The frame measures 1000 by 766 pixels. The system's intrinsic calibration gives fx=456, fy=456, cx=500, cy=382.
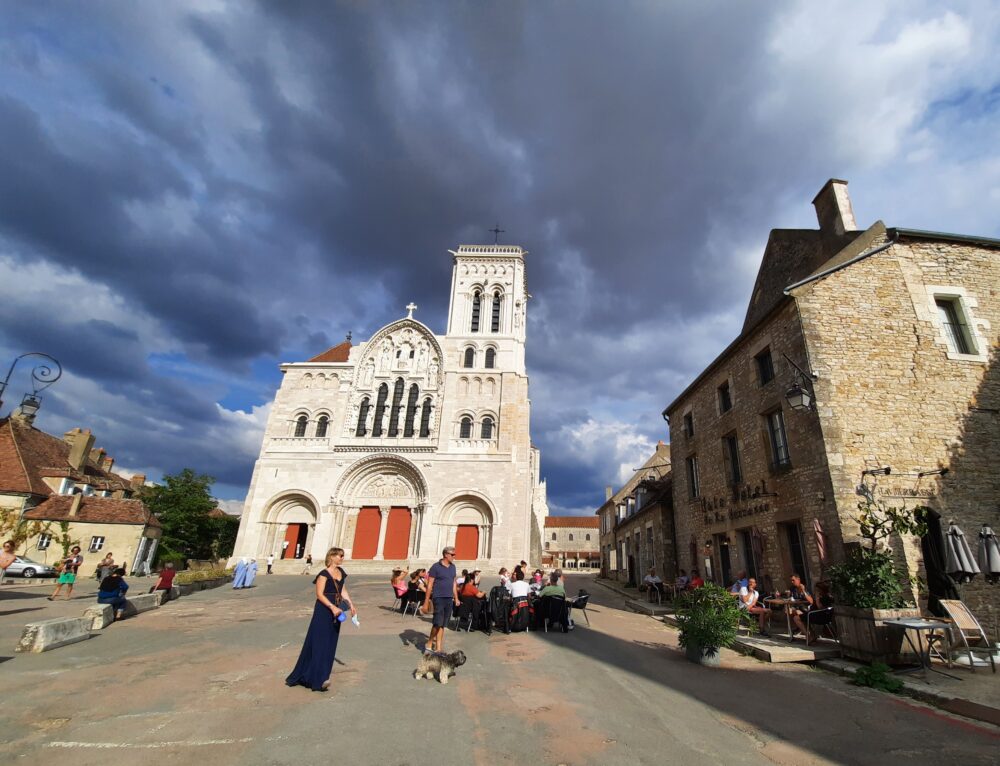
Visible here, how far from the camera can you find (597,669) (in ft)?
23.0

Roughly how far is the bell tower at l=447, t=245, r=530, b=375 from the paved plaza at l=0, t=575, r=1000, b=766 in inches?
946

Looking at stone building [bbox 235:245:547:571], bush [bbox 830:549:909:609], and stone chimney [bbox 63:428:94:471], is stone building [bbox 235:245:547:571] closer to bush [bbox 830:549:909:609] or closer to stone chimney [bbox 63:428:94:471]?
stone chimney [bbox 63:428:94:471]

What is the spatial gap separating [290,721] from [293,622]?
665 cm

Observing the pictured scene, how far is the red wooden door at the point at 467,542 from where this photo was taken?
84.2 feet

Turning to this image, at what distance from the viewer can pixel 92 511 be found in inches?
1017

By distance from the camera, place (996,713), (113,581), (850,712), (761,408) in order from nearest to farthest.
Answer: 1. (996,713)
2. (850,712)
3. (113,581)
4. (761,408)

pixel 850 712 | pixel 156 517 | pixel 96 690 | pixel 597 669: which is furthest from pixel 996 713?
pixel 156 517

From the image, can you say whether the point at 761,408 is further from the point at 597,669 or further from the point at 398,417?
the point at 398,417

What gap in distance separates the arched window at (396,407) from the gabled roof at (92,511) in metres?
15.2

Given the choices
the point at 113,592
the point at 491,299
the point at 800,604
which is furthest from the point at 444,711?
the point at 491,299

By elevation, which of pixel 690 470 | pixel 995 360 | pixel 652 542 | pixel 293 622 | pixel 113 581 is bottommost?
pixel 293 622

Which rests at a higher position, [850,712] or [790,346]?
[790,346]

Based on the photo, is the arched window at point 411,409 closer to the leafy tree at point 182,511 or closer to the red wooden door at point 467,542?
the red wooden door at point 467,542

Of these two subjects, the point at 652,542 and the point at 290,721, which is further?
the point at 652,542
